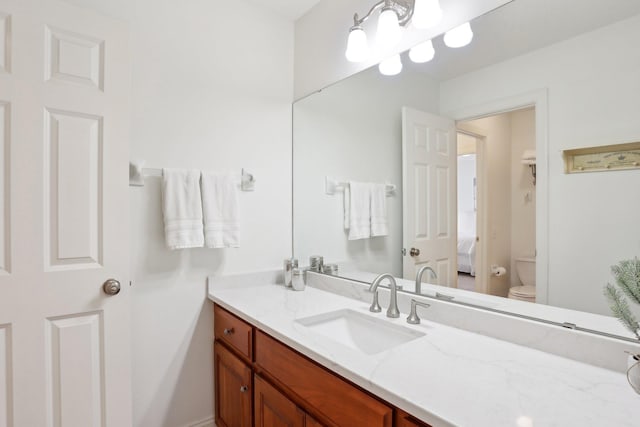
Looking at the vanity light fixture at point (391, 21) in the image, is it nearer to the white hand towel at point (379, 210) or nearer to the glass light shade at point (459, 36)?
the glass light shade at point (459, 36)

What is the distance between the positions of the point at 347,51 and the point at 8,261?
166 cm

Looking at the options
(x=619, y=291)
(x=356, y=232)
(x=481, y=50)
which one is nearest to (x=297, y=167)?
(x=356, y=232)

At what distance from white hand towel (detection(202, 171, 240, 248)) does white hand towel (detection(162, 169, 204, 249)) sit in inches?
1.6

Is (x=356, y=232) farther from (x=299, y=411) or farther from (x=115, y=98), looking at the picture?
(x=115, y=98)

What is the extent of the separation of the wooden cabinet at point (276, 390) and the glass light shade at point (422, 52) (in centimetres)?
126

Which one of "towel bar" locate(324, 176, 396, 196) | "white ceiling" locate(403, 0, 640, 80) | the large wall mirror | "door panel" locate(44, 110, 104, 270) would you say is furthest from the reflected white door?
"door panel" locate(44, 110, 104, 270)

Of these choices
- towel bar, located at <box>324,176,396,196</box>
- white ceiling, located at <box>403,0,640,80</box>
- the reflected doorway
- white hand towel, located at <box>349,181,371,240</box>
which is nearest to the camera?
white ceiling, located at <box>403,0,640,80</box>

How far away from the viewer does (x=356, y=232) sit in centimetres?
180

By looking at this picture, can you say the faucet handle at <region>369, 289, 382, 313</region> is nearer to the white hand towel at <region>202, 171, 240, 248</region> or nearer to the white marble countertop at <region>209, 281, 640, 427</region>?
the white marble countertop at <region>209, 281, 640, 427</region>

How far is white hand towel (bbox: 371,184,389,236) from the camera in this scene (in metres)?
1.64

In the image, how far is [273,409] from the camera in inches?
48.5

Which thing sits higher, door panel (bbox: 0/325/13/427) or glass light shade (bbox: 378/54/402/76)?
glass light shade (bbox: 378/54/402/76)

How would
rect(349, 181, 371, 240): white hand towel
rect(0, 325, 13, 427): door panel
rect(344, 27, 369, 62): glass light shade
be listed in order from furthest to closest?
rect(349, 181, 371, 240): white hand towel
rect(344, 27, 369, 62): glass light shade
rect(0, 325, 13, 427): door panel

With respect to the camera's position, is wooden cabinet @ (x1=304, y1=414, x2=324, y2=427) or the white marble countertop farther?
wooden cabinet @ (x1=304, y1=414, x2=324, y2=427)
